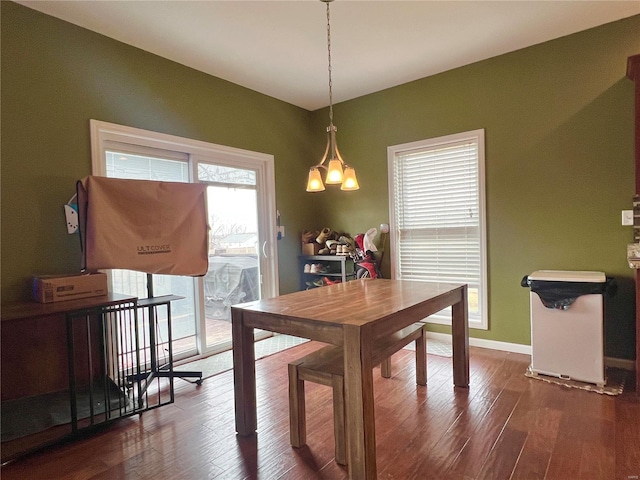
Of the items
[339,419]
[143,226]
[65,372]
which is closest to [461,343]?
[339,419]

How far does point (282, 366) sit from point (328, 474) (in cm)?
150

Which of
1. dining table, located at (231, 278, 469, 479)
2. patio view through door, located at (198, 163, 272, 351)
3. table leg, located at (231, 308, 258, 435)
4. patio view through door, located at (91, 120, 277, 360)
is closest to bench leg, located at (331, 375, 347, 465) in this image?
dining table, located at (231, 278, 469, 479)

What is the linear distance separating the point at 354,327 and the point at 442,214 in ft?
8.25

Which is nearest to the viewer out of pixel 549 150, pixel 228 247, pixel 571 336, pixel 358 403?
pixel 358 403

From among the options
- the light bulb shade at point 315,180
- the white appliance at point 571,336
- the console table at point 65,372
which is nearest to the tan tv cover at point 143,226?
the console table at point 65,372

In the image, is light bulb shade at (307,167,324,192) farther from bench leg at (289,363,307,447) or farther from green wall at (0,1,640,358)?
green wall at (0,1,640,358)

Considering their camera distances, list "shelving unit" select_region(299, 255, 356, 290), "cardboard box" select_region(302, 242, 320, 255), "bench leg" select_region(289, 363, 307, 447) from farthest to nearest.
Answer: "cardboard box" select_region(302, 242, 320, 255) < "shelving unit" select_region(299, 255, 356, 290) < "bench leg" select_region(289, 363, 307, 447)

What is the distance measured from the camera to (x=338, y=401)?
186 cm

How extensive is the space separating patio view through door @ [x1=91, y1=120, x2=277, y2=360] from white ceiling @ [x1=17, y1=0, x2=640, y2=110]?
2.41 feet

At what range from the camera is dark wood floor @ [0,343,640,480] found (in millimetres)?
1788

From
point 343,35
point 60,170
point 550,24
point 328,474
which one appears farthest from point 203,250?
point 550,24

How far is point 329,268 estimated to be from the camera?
4426 millimetres

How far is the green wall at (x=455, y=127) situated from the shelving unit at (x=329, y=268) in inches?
29.3

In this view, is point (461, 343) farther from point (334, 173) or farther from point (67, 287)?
point (67, 287)
